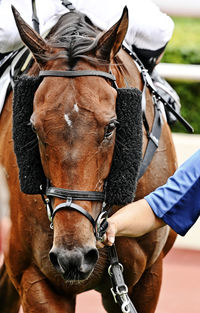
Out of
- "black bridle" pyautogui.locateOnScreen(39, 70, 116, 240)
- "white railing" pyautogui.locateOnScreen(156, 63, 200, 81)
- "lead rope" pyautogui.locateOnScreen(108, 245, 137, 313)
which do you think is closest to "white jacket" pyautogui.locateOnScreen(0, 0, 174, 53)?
"black bridle" pyautogui.locateOnScreen(39, 70, 116, 240)

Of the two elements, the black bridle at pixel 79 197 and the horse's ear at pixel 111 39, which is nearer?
the black bridle at pixel 79 197

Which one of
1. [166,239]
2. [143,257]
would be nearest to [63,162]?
[143,257]

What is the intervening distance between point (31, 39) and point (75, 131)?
1.73 ft

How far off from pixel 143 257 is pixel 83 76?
124 centimetres

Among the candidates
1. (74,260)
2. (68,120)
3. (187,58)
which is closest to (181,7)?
(187,58)

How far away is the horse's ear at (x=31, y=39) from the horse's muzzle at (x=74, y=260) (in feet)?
3.02

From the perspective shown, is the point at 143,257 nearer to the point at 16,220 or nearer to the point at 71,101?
the point at 16,220

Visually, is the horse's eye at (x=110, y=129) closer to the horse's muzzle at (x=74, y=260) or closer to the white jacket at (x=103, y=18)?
the horse's muzzle at (x=74, y=260)

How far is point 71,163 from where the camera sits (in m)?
3.14

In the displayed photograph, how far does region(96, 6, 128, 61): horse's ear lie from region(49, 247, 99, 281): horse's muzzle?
917 mm

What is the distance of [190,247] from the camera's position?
736cm

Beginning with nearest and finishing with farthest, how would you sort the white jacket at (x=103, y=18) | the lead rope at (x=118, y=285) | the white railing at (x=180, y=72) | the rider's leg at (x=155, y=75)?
1. the lead rope at (x=118, y=285)
2. the white jacket at (x=103, y=18)
3. the rider's leg at (x=155, y=75)
4. the white railing at (x=180, y=72)

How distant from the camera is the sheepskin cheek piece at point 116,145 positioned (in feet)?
11.0

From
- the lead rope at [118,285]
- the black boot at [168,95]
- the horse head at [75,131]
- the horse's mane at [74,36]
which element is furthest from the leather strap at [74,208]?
the black boot at [168,95]
